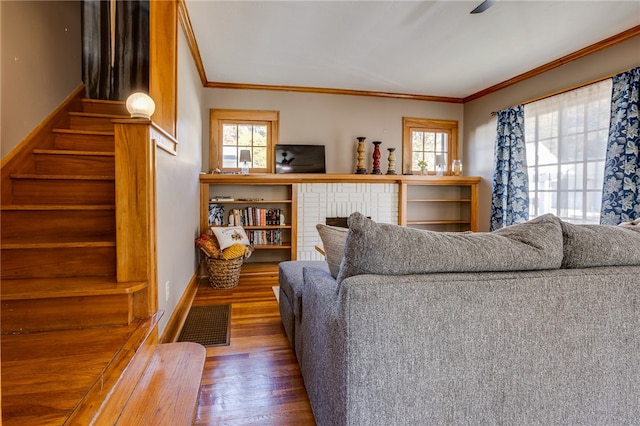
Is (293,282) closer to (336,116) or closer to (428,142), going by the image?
(336,116)

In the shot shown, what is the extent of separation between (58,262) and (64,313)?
359mm

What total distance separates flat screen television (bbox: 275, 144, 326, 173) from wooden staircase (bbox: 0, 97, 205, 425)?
2450mm

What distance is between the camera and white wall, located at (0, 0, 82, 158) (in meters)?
2.23

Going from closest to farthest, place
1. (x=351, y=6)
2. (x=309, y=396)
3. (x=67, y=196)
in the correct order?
(x=309, y=396), (x=67, y=196), (x=351, y=6)

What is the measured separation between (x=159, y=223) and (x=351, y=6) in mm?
2206

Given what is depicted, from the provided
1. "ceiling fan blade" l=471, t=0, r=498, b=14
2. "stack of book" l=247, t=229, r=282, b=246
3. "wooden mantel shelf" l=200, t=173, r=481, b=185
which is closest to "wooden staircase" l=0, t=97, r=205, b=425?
"wooden mantel shelf" l=200, t=173, r=481, b=185

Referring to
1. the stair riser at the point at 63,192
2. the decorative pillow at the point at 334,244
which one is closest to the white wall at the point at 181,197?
the stair riser at the point at 63,192

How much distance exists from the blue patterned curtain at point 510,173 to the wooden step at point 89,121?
176 inches

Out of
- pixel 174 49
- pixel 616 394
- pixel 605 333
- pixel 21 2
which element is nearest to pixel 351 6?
pixel 174 49

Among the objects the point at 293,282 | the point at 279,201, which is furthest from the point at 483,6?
the point at 279,201

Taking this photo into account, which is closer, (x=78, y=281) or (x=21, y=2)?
(x=78, y=281)

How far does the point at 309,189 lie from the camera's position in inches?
174

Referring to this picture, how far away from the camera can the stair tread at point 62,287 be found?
5.02ft

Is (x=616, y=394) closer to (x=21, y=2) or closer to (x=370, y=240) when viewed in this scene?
(x=370, y=240)
